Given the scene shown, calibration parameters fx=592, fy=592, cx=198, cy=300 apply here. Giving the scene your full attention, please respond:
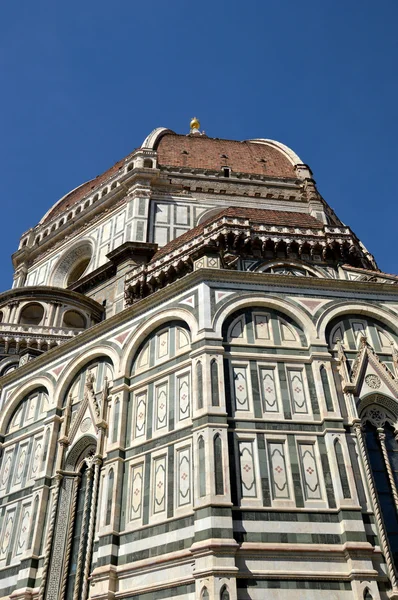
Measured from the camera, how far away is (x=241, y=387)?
13.1 m

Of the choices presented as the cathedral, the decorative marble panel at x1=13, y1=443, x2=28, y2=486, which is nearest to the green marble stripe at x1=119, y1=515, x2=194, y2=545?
the cathedral

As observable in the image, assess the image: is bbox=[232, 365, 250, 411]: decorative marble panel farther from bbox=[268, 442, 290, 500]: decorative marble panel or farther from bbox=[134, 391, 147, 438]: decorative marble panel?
bbox=[134, 391, 147, 438]: decorative marble panel

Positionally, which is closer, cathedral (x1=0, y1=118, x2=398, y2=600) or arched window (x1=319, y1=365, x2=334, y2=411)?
cathedral (x1=0, y1=118, x2=398, y2=600)

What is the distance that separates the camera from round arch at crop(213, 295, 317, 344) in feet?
45.9

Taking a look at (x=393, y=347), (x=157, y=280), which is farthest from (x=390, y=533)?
(x=157, y=280)

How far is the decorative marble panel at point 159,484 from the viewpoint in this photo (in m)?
12.0

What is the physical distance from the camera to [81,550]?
518 inches

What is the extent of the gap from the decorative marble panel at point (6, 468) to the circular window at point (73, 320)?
37.9ft

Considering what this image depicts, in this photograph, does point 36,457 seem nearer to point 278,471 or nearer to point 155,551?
point 155,551

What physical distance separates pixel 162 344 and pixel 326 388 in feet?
13.4

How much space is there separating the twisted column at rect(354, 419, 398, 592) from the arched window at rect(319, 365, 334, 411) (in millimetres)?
631

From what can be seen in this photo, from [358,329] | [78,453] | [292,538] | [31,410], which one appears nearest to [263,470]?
[292,538]

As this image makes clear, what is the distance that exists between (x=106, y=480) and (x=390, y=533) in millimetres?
5985

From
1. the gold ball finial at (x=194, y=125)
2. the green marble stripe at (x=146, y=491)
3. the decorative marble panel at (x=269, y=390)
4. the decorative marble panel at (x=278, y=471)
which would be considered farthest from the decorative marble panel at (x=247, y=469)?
the gold ball finial at (x=194, y=125)
